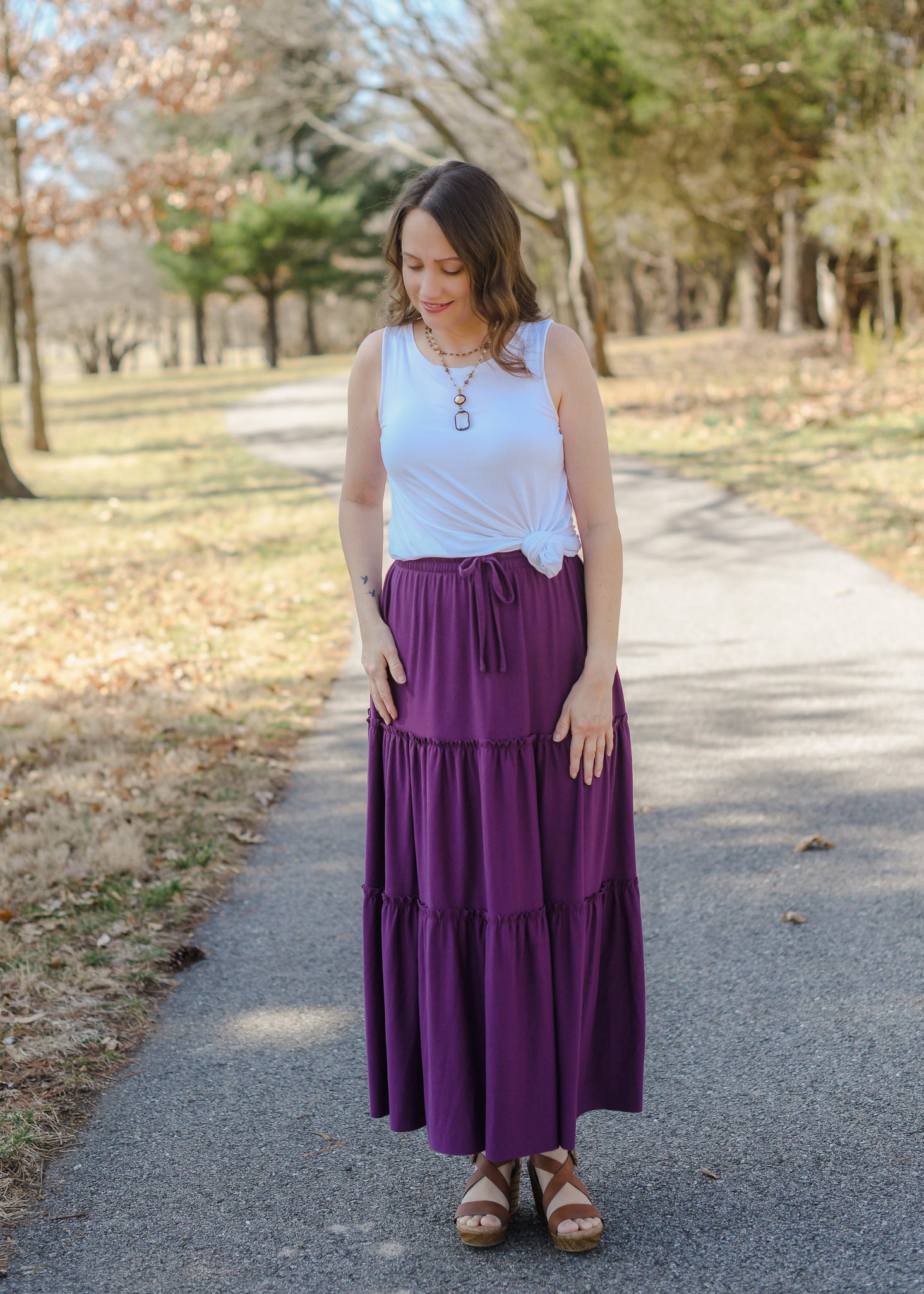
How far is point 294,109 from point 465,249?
21564mm

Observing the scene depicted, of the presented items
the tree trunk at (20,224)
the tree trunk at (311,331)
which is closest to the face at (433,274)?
the tree trunk at (20,224)

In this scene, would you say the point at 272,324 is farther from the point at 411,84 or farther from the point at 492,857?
the point at 492,857

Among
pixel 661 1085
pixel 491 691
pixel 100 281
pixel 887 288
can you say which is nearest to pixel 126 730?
pixel 661 1085

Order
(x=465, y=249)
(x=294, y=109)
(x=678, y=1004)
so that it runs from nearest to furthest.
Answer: (x=465, y=249), (x=678, y=1004), (x=294, y=109)

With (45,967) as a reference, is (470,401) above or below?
above

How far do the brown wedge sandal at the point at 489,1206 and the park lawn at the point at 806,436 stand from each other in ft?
18.6

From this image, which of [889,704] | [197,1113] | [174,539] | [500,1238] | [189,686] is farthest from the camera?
[174,539]

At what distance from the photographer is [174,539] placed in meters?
10.8

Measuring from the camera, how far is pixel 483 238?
229 cm

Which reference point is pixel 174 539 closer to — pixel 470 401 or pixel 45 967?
pixel 45 967

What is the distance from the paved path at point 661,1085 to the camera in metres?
2.42

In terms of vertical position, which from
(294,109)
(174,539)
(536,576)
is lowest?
(174,539)

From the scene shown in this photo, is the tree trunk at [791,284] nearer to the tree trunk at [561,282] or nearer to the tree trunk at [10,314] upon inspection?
the tree trunk at [561,282]

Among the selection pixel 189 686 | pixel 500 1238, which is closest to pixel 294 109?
pixel 189 686
